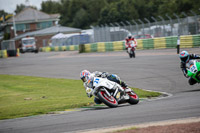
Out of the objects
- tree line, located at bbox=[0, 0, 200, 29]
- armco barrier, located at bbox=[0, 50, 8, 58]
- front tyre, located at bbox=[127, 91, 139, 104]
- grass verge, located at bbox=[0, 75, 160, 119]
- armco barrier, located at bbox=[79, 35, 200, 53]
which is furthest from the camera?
tree line, located at bbox=[0, 0, 200, 29]

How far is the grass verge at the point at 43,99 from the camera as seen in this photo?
35.4ft

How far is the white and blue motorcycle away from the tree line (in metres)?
39.1

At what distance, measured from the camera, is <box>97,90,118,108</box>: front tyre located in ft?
30.7

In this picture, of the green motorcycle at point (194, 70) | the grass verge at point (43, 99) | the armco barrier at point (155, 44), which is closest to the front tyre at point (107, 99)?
the grass verge at point (43, 99)

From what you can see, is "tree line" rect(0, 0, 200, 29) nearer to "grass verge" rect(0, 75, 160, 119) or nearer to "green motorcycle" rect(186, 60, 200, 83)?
"grass verge" rect(0, 75, 160, 119)

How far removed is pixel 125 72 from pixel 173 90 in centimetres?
711

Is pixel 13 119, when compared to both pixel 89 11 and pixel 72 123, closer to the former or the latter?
pixel 72 123

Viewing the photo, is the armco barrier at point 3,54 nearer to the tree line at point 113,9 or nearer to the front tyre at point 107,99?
the tree line at point 113,9

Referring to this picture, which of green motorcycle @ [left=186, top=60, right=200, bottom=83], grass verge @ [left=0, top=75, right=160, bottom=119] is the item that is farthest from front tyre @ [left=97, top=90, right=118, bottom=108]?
green motorcycle @ [left=186, top=60, right=200, bottom=83]

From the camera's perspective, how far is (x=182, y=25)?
3347 centimetres

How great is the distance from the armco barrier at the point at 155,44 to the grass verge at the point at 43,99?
14.6 metres

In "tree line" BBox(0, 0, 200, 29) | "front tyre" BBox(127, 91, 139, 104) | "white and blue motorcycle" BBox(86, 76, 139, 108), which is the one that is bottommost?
"front tyre" BBox(127, 91, 139, 104)

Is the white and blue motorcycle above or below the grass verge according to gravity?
above

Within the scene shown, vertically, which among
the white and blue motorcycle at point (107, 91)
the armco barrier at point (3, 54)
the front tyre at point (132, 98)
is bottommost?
the armco barrier at point (3, 54)
